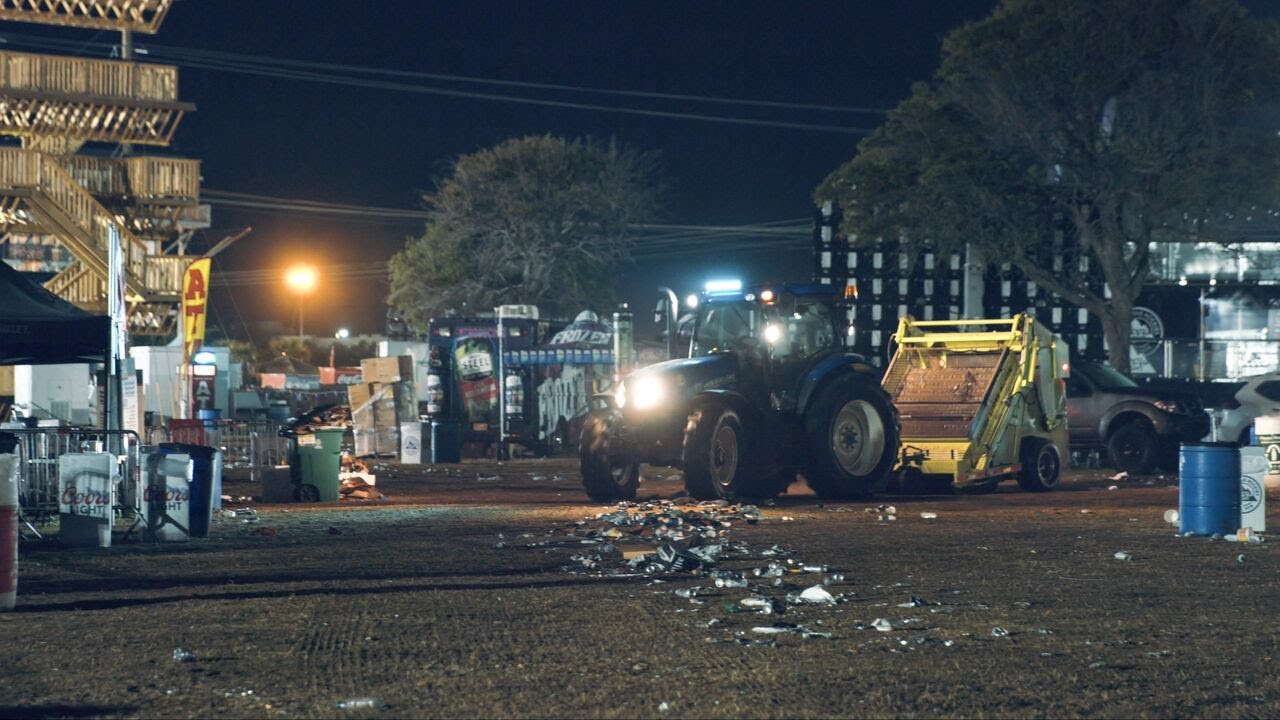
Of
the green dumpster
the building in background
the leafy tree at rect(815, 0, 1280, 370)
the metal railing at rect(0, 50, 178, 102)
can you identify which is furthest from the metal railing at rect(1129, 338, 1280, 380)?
the metal railing at rect(0, 50, 178, 102)

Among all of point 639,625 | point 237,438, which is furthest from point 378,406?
point 639,625

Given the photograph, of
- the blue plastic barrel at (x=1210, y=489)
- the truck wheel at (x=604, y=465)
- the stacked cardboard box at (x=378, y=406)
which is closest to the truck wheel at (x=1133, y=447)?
the truck wheel at (x=604, y=465)

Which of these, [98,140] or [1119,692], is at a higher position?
[98,140]

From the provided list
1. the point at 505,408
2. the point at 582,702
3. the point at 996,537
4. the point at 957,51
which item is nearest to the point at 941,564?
the point at 996,537

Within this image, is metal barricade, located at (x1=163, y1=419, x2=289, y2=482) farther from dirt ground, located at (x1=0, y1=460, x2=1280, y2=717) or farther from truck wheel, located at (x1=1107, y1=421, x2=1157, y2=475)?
truck wheel, located at (x1=1107, y1=421, x2=1157, y2=475)

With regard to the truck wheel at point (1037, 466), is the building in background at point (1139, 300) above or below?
above

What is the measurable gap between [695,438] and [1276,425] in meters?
9.45

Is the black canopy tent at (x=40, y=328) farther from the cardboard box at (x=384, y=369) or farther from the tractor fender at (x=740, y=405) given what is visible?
the cardboard box at (x=384, y=369)

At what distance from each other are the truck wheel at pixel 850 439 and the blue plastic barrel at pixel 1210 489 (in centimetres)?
560

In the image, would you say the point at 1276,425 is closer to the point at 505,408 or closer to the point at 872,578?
the point at 872,578

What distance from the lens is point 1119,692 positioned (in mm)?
7875

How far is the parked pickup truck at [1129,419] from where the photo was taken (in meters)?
27.2

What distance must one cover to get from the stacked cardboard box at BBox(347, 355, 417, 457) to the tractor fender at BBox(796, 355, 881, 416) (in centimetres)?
1712

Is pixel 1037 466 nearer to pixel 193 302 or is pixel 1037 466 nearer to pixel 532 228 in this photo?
pixel 193 302
